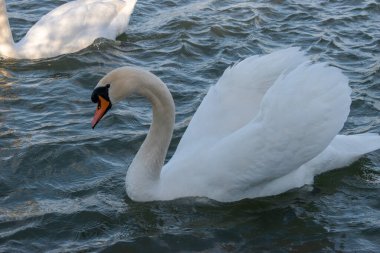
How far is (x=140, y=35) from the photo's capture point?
11.7 m

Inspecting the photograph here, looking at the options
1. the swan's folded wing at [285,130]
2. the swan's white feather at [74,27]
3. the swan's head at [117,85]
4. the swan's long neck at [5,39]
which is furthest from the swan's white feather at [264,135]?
the swan's long neck at [5,39]

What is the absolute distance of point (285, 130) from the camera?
6723mm

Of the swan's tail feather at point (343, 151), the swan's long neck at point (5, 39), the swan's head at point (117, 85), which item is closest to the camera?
the swan's head at point (117, 85)

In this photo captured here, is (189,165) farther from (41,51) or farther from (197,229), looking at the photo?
(41,51)

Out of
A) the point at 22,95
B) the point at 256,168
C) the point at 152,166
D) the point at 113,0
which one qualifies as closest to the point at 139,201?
the point at 152,166

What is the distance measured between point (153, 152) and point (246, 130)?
2.92ft

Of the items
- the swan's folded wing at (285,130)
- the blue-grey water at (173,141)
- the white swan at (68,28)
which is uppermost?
the swan's folded wing at (285,130)

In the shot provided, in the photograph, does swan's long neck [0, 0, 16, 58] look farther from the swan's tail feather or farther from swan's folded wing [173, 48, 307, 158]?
the swan's tail feather

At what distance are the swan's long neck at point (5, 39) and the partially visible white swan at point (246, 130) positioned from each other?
166 inches

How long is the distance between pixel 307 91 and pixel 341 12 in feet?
18.6

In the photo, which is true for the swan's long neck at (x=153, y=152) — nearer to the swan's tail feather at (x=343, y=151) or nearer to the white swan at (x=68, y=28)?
the swan's tail feather at (x=343, y=151)

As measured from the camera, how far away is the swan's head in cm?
684

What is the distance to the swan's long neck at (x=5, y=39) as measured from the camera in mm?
10959

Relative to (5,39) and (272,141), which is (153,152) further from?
(5,39)
